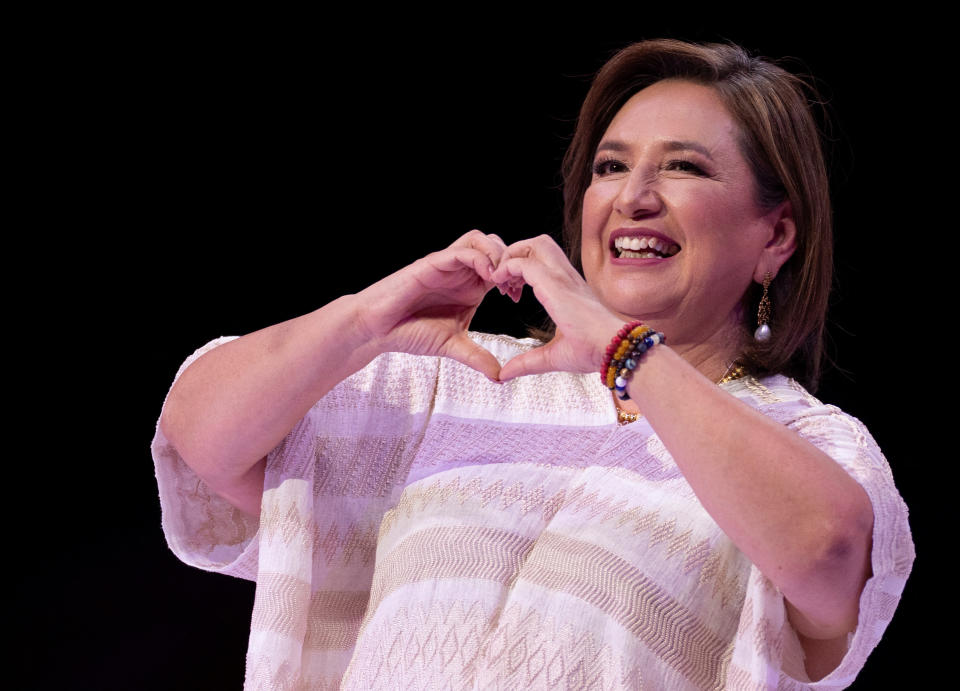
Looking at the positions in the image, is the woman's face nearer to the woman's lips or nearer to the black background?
the woman's lips

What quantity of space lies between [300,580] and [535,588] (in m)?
0.36

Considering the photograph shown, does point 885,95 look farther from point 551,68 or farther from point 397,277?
point 397,277

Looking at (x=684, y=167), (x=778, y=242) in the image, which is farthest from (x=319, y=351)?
(x=778, y=242)

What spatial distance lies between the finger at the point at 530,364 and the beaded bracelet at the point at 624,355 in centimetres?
13

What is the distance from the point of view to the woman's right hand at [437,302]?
1.44 meters

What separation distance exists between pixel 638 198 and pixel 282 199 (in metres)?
1.17

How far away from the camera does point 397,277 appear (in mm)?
1478

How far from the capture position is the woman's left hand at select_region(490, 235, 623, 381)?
4.51ft

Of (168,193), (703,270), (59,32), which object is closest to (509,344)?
(703,270)

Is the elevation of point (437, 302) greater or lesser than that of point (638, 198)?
lesser

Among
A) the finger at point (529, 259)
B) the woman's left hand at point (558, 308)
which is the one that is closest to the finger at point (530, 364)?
the woman's left hand at point (558, 308)

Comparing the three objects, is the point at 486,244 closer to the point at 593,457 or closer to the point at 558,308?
the point at 558,308

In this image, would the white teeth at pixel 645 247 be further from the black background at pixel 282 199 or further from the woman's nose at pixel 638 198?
the black background at pixel 282 199

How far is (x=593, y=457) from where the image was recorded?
1616mm
